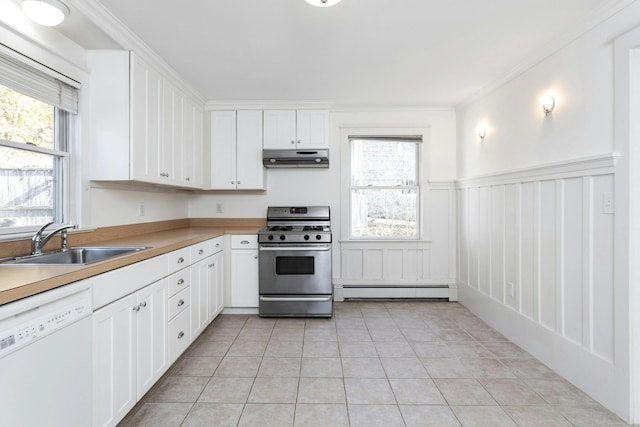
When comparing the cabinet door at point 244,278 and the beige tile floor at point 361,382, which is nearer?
the beige tile floor at point 361,382

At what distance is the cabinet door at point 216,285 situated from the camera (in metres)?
3.06

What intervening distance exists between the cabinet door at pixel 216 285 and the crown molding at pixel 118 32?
1.74m

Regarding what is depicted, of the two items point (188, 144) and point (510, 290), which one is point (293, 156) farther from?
point (510, 290)

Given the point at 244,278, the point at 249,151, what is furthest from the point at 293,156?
the point at 244,278

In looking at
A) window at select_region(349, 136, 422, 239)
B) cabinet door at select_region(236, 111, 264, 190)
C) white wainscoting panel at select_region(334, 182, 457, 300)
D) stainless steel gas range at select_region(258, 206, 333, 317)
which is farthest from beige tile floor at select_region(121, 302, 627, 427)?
cabinet door at select_region(236, 111, 264, 190)

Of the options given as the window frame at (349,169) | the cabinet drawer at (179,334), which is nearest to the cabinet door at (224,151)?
the window frame at (349,169)

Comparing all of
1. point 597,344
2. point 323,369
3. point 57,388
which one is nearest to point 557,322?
point 597,344

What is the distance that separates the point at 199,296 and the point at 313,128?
222 cm

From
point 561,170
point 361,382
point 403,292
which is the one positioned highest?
point 561,170

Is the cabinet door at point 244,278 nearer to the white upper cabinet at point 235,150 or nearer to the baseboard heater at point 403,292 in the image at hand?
the white upper cabinet at point 235,150

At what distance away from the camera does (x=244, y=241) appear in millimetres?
3508

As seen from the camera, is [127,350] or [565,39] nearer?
[127,350]

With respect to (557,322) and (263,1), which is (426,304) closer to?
(557,322)

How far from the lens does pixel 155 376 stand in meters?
2.01
